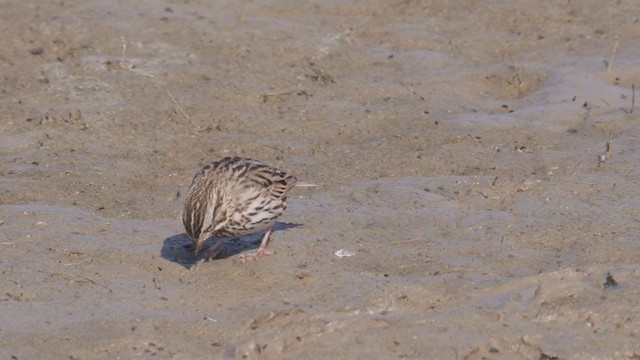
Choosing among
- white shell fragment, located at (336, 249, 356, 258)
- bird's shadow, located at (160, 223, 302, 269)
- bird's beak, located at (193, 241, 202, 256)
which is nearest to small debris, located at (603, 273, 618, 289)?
white shell fragment, located at (336, 249, 356, 258)

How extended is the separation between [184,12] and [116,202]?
4.55 meters

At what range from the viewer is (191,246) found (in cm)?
946

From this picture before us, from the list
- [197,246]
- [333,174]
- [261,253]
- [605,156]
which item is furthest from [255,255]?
[605,156]

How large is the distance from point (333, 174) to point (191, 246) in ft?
6.77

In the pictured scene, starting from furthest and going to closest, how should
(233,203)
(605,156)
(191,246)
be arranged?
(605,156)
(191,246)
(233,203)

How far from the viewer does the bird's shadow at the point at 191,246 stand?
9219mm

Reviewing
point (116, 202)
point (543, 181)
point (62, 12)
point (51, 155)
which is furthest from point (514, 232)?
point (62, 12)

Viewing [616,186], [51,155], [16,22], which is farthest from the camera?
[16,22]

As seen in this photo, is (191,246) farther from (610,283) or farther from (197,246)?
(610,283)

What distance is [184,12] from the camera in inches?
573

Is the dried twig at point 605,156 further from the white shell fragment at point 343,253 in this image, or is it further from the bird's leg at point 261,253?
the bird's leg at point 261,253

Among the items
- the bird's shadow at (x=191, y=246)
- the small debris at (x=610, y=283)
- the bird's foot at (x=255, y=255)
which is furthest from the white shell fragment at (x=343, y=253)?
the small debris at (x=610, y=283)

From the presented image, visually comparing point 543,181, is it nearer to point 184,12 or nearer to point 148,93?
point 148,93

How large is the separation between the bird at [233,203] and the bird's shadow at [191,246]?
83mm
